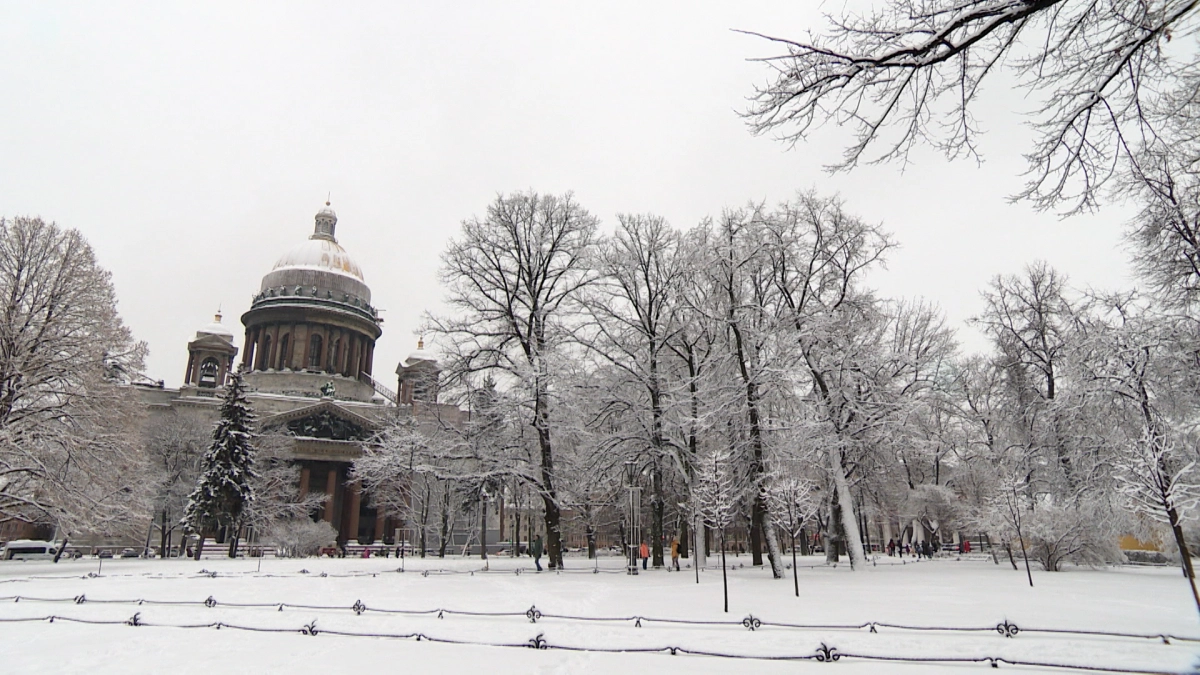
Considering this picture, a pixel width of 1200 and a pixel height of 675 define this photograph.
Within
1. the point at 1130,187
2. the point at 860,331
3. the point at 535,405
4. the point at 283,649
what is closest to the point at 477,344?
the point at 535,405

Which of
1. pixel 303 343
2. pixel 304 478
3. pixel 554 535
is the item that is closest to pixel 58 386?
pixel 554 535

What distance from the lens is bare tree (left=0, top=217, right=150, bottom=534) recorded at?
882 inches

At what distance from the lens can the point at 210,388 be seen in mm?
64250

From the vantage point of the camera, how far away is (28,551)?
40.2 metres

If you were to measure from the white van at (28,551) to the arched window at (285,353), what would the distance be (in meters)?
29.3

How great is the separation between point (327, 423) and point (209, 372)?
58.4 feet

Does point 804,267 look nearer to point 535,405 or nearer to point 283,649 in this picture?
point 535,405

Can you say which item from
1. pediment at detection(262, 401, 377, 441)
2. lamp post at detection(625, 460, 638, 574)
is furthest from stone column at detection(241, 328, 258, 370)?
lamp post at detection(625, 460, 638, 574)

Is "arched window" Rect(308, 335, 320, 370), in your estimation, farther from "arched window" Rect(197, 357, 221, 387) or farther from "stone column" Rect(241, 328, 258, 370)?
"arched window" Rect(197, 357, 221, 387)

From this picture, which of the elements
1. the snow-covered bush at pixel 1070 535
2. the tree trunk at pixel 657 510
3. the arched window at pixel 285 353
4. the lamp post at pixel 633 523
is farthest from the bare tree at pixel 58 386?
the arched window at pixel 285 353

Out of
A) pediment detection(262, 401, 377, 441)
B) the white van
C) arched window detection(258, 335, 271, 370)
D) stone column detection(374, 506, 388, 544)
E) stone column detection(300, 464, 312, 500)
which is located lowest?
the white van

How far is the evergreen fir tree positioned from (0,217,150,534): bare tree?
10.5 meters

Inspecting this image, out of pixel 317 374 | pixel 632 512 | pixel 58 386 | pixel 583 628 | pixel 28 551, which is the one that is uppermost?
pixel 317 374

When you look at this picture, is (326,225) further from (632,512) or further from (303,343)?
(632,512)
